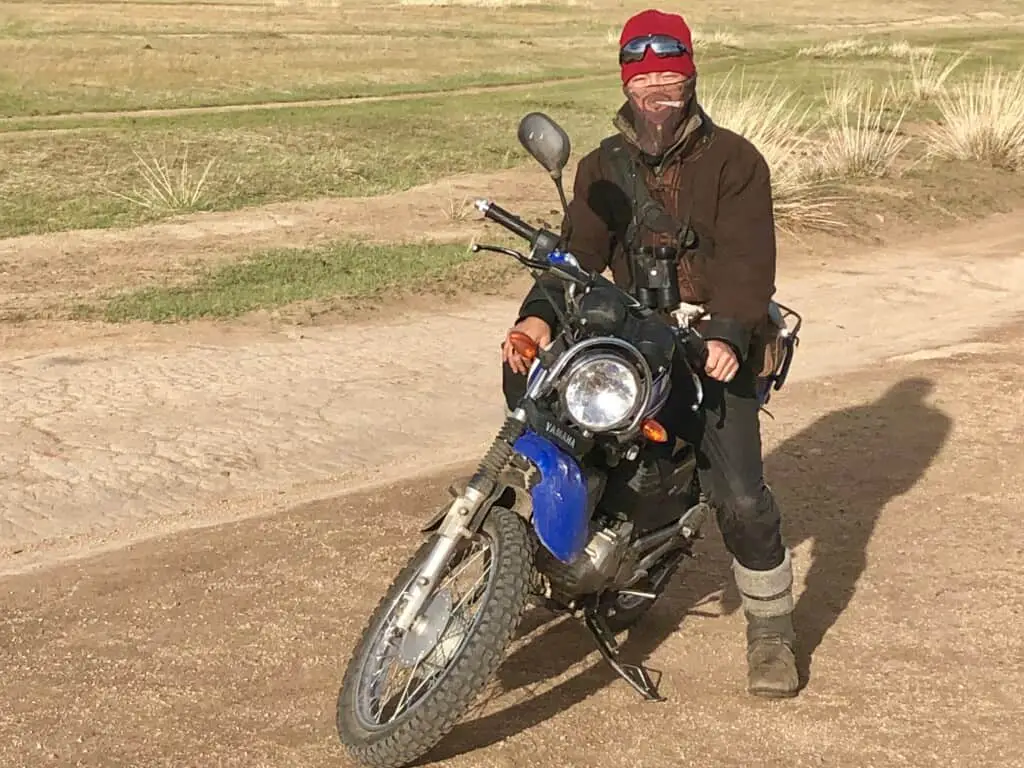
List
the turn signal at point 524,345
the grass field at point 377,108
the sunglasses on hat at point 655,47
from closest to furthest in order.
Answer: the turn signal at point 524,345 < the sunglasses on hat at point 655,47 < the grass field at point 377,108

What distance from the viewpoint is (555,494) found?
357cm

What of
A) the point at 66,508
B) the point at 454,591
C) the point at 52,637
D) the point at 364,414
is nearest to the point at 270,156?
the point at 364,414

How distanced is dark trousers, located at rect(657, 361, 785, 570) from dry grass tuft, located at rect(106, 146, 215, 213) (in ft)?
30.5

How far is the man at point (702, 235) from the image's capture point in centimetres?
393

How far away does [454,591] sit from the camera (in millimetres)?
3670

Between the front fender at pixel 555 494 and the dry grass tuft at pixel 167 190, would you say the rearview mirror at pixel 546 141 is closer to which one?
the front fender at pixel 555 494

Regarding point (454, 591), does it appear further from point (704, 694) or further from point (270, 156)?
point (270, 156)

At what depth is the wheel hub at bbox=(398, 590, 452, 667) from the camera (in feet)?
11.8

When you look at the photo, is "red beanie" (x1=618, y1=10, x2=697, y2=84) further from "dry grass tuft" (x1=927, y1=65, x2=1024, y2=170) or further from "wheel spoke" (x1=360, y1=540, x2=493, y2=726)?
"dry grass tuft" (x1=927, y1=65, x2=1024, y2=170)

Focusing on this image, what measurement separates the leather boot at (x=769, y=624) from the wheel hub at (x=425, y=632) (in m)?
1.17

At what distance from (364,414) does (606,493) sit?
3972 mm

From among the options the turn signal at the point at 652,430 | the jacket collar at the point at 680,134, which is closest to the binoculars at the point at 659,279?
the jacket collar at the point at 680,134

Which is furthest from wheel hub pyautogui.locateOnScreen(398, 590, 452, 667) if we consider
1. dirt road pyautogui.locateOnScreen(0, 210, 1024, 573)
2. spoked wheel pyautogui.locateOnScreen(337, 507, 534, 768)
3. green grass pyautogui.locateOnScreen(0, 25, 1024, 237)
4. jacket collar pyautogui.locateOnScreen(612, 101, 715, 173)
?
green grass pyautogui.locateOnScreen(0, 25, 1024, 237)

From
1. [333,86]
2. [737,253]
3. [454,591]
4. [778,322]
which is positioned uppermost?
[737,253]
